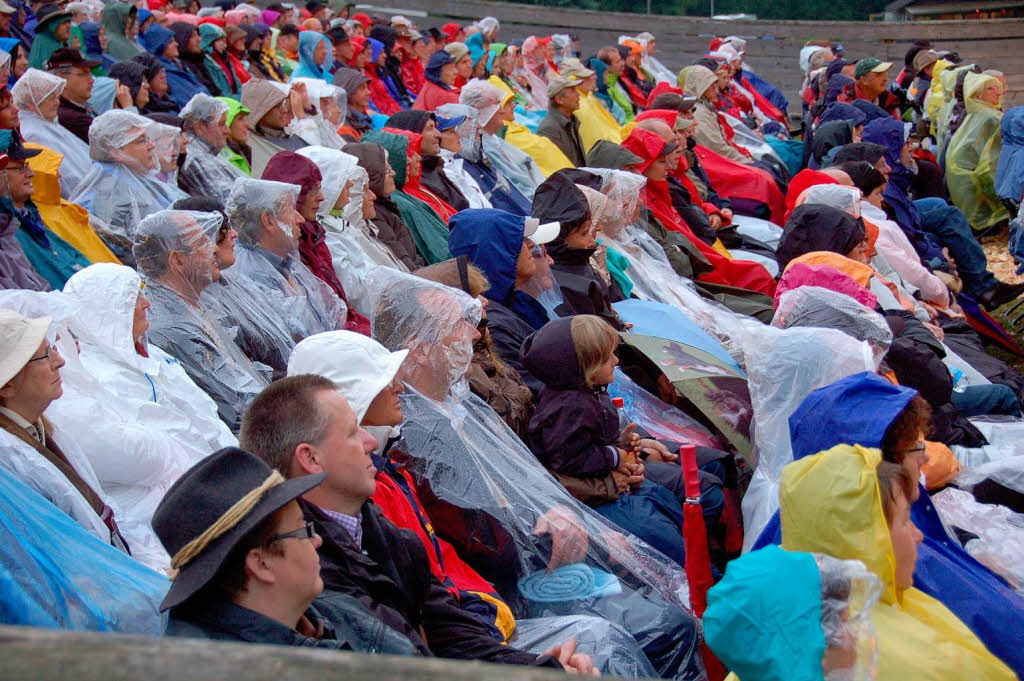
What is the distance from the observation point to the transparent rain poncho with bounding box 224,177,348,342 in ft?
16.7

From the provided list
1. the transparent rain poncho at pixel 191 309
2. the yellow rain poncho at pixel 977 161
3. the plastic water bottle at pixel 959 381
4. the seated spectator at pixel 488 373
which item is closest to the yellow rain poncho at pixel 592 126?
the yellow rain poncho at pixel 977 161

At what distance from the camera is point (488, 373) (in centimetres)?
421

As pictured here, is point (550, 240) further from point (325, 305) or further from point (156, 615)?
point (156, 615)

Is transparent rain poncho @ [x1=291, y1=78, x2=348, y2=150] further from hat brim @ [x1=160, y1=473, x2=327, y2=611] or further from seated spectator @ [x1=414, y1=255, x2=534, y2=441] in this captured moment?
hat brim @ [x1=160, y1=473, x2=327, y2=611]

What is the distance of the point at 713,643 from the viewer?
2.07 meters

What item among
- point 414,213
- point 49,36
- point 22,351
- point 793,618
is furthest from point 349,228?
point 793,618

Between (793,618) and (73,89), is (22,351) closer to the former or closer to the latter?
(793,618)

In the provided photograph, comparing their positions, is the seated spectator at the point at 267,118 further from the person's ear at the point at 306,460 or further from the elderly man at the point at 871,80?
the elderly man at the point at 871,80

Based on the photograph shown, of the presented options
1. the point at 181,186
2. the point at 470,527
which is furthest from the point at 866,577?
the point at 181,186

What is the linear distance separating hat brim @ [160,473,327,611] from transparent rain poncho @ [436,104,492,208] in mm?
5768

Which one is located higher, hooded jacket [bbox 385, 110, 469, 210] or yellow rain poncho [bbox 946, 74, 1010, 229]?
hooded jacket [bbox 385, 110, 469, 210]

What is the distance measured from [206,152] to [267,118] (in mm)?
891

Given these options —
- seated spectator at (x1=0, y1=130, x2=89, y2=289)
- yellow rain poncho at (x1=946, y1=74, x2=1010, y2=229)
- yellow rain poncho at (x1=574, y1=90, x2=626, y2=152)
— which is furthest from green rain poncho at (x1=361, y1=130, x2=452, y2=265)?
yellow rain poncho at (x1=946, y1=74, x2=1010, y2=229)

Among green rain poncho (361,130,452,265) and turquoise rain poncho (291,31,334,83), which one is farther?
turquoise rain poncho (291,31,334,83)
